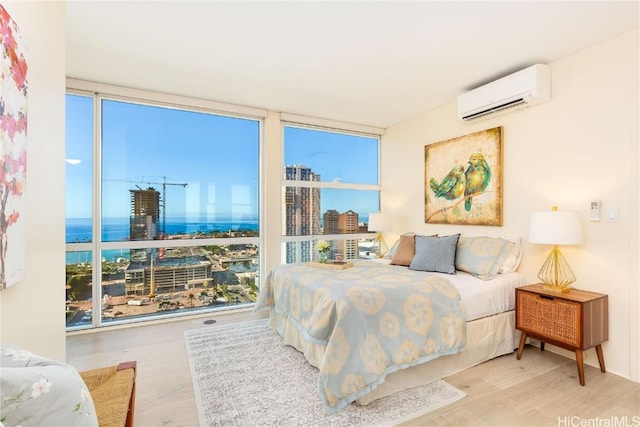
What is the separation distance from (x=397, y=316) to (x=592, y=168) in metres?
2.08

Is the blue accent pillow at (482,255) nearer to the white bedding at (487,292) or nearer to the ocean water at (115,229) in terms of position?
the white bedding at (487,292)

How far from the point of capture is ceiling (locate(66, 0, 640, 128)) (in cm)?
211

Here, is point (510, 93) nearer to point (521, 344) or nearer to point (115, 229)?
point (521, 344)

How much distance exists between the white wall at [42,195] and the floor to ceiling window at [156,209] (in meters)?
1.68

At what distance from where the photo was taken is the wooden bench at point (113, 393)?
1.20 meters

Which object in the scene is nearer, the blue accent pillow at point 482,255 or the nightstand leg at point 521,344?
the nightstand leg at point 521,344

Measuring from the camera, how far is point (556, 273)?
258cm

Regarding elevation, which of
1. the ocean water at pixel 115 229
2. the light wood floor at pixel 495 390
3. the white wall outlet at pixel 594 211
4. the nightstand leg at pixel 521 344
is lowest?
the light wood floor at pixel 495 390

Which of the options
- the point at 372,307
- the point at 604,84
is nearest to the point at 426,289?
the point at 372,307

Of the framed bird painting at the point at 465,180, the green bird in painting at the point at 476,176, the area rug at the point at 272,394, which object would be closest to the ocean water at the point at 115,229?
the area rug at the point at 272,394

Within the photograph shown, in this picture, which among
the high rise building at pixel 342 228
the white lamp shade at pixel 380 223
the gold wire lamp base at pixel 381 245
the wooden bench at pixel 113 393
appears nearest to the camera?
the wooden bench at pixel 113 393

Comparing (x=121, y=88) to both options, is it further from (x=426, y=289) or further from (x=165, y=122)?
(x=426, y=289)

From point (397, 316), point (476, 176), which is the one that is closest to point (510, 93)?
point (476, 176)

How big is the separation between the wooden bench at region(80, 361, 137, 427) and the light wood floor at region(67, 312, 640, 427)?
0.51 metres
